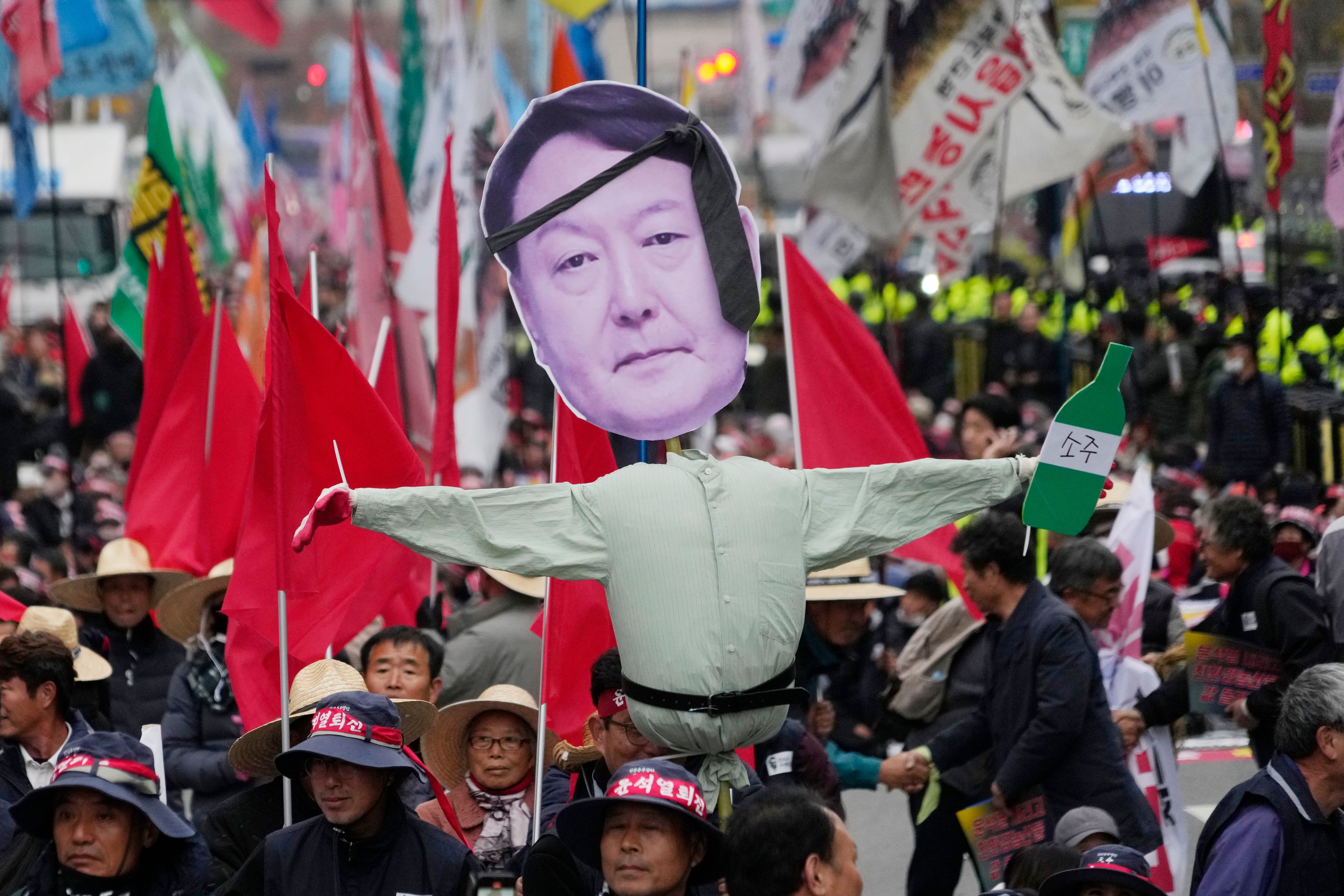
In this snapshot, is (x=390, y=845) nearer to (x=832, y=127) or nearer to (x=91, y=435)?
(x=832, y=127)

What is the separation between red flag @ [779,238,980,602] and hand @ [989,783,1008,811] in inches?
36.6

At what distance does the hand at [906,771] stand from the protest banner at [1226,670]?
1.05 meters

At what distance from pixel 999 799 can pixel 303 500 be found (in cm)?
250

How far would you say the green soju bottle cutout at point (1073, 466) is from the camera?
418 centimetres

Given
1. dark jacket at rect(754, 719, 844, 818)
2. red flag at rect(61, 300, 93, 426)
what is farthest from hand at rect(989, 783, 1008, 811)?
red flag at rect(61, 300, 93, 426)

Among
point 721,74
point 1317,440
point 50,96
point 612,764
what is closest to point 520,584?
point 612,764

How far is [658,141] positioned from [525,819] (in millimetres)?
2035

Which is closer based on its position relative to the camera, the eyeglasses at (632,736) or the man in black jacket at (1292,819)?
the man in black jacket at (1292,819)

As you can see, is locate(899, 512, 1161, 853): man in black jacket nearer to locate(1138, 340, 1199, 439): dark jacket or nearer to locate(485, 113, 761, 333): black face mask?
locate(485, 113, 761, 333): black face mask

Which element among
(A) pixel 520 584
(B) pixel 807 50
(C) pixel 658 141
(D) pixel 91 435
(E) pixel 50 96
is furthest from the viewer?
(D) pixel 91 435

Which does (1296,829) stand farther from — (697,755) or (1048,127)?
(1048,127)

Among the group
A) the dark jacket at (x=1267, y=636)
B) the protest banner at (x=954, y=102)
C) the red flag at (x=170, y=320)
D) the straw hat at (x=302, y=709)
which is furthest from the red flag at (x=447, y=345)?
the protest banner at (x=954, y=102)

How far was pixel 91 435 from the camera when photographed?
17641 mm

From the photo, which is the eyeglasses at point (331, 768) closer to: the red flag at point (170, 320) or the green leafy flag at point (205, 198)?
the red flag at point (170, 320)
